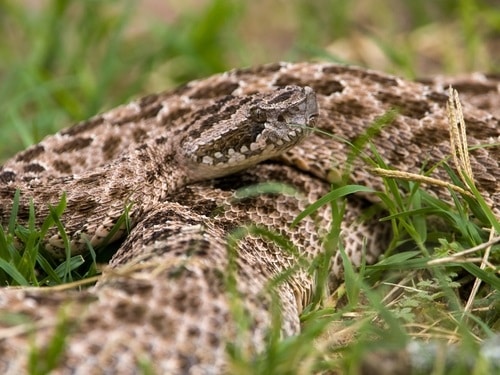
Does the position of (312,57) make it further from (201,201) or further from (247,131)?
(201,201)

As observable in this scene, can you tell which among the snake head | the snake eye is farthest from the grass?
the snake eye

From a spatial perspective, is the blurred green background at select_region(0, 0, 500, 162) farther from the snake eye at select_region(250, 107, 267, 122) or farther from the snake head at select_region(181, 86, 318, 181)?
the snake eye at select_region(250, 107, 267, 122)

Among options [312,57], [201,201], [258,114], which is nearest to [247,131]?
[258,114]


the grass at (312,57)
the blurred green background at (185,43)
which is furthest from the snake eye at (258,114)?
the blurred green background at (185,43)

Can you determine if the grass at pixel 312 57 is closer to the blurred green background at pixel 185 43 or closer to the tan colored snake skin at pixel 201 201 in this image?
the blurred green background at pixel 185 43

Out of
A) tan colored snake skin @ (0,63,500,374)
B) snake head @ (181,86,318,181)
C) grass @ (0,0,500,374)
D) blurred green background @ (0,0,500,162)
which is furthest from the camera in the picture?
blurred green background @ (0,0,500,162)

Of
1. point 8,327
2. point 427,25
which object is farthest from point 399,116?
point 427,25

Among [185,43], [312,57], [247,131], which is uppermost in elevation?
[247,131]
